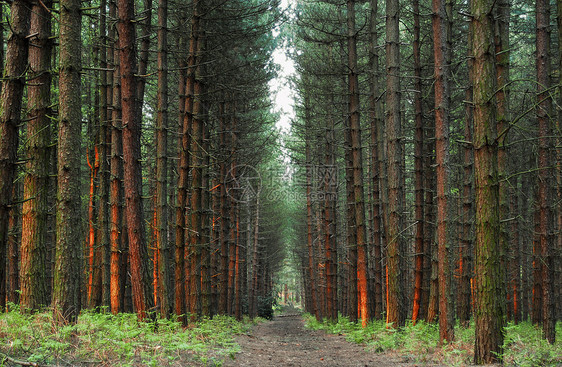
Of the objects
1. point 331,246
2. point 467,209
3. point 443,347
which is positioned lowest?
point 443,347

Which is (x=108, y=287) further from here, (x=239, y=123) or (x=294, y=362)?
(x=239, y=123)

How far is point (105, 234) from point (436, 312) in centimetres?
958

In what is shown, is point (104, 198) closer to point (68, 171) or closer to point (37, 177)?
point (37, 177)

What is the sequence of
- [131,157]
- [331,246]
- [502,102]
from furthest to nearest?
1. [331,246]
2. [131,157]
3. [502,102]

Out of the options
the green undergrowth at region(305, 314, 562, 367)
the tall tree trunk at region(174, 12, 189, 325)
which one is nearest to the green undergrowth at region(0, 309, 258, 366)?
the tall tree trunk at region(174, 12, 189, 325)

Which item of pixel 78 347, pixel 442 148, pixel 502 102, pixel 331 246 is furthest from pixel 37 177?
pixel 331 246

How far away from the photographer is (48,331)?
5809 millimetres

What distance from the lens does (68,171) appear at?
20.9 ft

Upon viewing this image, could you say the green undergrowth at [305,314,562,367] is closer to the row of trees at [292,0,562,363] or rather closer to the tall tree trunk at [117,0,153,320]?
the row of trees at [292,0,562,363]

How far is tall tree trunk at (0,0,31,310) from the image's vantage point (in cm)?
665

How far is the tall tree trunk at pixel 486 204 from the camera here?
20.6 feet

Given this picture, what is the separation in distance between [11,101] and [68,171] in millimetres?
1667

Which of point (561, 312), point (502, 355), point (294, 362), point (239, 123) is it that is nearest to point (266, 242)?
point (239, 123)

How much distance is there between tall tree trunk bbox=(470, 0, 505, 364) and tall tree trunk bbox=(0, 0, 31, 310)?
7153 millimetres
